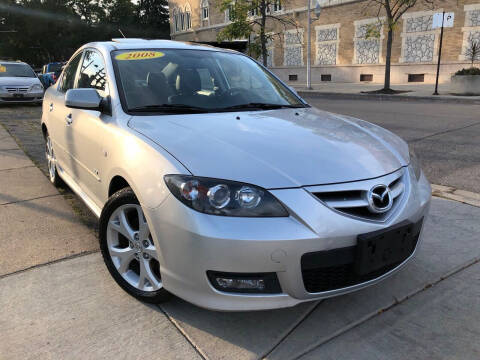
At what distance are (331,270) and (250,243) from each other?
1.48ft

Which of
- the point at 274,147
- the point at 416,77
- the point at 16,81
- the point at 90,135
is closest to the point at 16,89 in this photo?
the point at 16,81

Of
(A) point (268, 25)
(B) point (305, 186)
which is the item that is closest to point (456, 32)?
(A) point (268, 25)

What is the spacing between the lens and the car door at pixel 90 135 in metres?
2.84

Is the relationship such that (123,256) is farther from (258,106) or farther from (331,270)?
(258,106)

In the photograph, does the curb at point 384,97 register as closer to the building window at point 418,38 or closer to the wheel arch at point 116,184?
the building window at point 418,38

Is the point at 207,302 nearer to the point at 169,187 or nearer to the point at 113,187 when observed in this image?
the point at 169,187

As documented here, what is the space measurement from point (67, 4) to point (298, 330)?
62.4 metres

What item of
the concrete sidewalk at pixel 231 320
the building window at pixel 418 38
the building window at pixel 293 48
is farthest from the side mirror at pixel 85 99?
the building window at pixel 293 48

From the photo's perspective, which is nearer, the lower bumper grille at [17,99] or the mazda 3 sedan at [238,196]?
the mazda 3 sedan at [238,196]

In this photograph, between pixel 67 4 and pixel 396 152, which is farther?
pixel 67 4

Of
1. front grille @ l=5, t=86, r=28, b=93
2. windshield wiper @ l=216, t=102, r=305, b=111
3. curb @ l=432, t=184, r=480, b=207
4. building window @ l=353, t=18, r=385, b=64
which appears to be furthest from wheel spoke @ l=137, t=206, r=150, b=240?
building window @ l=353, t=18, r=385, b=64

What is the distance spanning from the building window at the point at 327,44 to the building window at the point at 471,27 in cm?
771

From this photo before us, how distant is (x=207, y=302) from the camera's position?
6.58 feet

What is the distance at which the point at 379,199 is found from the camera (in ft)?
6.79
